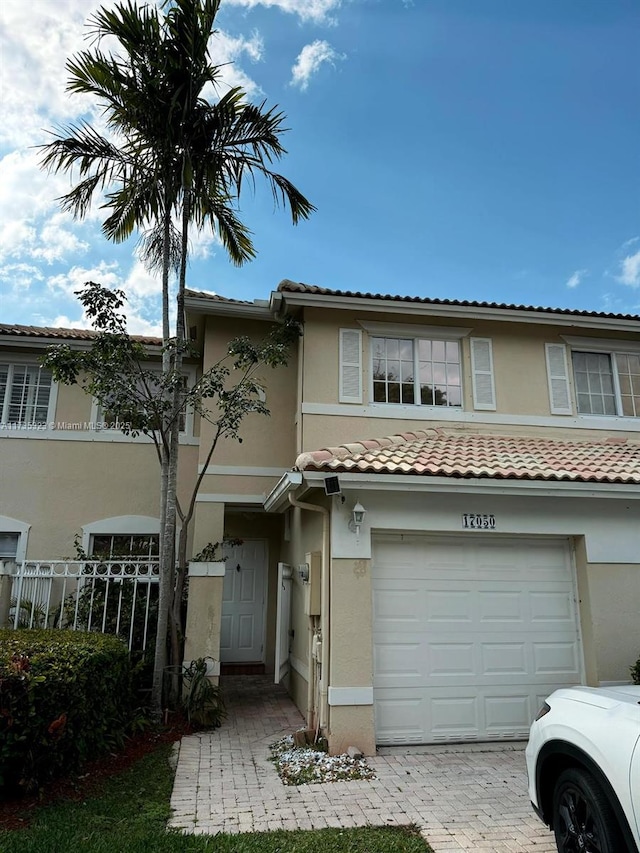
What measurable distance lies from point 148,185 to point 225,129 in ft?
4.89

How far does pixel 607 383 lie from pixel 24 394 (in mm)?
11601

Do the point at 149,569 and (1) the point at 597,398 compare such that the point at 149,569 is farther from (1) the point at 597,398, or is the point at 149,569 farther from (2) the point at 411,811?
(1) the point at 597,398

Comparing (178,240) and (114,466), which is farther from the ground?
(178,240)

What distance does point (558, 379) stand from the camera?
10.6 metres

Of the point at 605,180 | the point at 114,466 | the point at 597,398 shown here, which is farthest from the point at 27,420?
the point at 605,180

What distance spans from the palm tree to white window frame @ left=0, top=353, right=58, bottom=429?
3334 mm

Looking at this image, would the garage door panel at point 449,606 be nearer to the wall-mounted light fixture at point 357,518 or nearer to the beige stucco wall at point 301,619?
the wall-mounted light fixture at point 357,518

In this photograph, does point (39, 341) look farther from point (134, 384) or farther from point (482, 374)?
point (482, 374)

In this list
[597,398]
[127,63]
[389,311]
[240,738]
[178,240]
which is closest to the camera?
[240,738]

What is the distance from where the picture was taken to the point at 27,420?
36.4 ft

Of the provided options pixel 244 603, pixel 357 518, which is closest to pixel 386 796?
pixel 357 518

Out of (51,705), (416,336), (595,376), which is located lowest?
(51,705)

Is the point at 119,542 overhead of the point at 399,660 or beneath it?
overhead

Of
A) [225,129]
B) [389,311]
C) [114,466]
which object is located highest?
[225,129]
